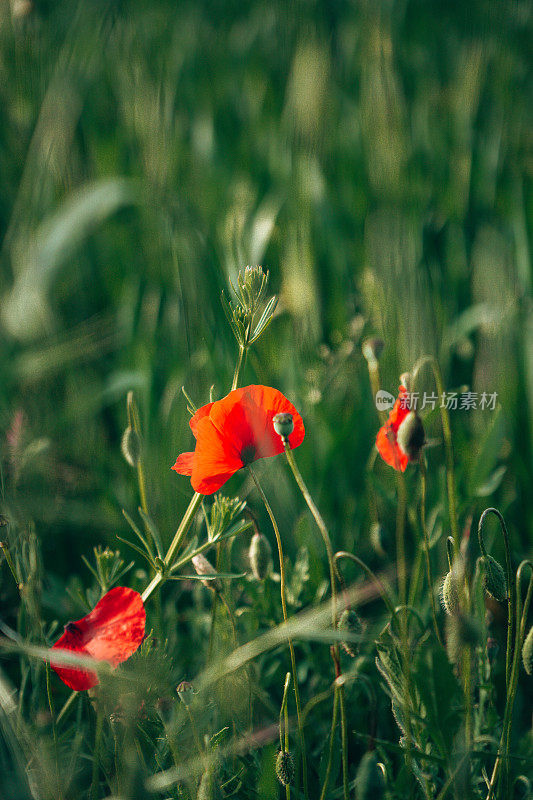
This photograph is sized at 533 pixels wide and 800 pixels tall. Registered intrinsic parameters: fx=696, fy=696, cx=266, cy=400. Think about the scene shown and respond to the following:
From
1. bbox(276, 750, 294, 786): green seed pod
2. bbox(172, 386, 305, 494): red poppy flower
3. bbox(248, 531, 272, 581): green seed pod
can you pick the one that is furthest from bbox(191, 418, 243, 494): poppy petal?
bbox(276, 750, 294, 786): green seed pod

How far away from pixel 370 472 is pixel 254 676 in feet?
0.83

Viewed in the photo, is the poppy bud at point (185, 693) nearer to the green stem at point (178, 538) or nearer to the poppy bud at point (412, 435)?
the green stem at point (178, 538)

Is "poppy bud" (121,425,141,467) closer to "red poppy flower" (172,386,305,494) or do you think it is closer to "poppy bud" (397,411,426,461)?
"red poppy flower" (172,386,305,494)

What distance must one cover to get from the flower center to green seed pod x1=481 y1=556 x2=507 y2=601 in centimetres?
19

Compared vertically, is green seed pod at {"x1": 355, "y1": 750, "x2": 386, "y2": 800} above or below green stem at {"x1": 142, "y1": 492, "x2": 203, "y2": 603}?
below

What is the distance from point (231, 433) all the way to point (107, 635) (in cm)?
17

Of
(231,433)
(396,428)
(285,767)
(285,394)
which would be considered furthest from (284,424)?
(285,394)

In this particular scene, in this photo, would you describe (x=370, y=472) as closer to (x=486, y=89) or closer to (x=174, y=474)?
(x=174, y=474)

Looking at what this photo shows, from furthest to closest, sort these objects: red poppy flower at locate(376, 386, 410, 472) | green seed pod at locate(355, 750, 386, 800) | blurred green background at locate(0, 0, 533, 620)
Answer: blurred green background at locate(0, 0, 533, 620), red poppy flower at locate(376, 386, 410, 472), green seed pod at locate(355, 750, 386, 800)

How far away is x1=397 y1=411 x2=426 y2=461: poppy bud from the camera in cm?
51

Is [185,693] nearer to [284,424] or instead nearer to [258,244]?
[284,424]

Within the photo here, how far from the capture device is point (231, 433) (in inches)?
20.3

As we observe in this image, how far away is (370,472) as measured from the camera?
0.79m

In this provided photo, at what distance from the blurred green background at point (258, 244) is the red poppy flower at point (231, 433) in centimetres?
5
